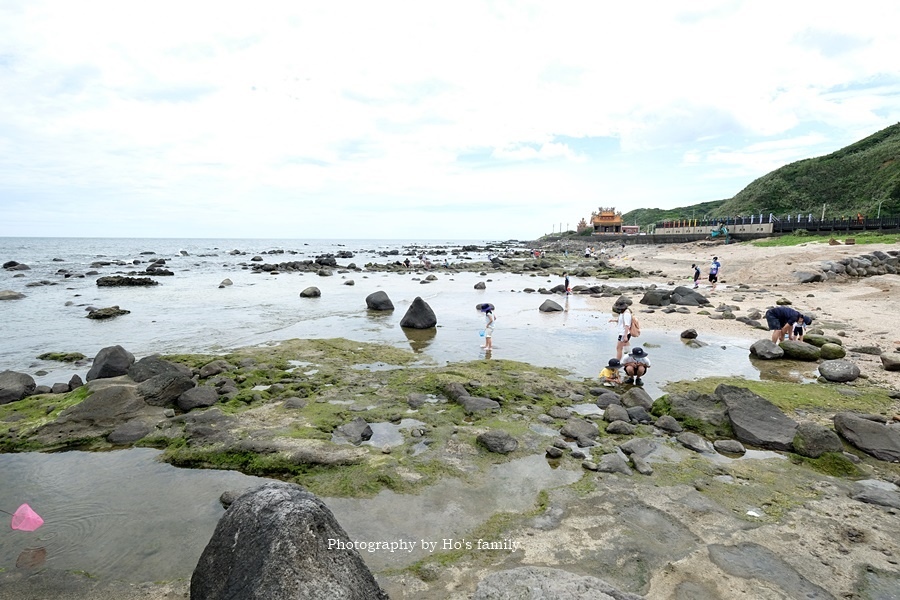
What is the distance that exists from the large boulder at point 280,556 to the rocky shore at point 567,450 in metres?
1.23

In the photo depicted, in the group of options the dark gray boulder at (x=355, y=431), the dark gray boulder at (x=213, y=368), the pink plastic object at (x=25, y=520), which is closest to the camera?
the pink plastic object at (x=25, y=520)

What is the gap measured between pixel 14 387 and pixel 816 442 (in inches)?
658

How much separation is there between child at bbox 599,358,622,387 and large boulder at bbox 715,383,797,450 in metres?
2.59

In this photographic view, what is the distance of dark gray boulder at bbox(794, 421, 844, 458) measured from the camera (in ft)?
23.8

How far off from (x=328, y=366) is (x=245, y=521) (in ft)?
32.0

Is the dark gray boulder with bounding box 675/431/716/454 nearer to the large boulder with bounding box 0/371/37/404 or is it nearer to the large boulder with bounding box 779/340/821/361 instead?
the large boulder with bounding box 779/340/821/361

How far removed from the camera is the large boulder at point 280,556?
11.2 feet

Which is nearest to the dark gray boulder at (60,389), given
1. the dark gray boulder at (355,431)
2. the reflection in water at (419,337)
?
the dark gray boulder at (355,431)

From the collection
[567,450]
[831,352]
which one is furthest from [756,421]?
[831,352]

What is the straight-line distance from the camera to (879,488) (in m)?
6.27

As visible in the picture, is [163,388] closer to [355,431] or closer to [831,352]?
[355,431]

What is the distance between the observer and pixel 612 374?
1133cm

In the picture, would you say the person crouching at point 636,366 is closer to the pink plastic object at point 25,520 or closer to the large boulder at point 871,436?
the large boulder at point 871,436

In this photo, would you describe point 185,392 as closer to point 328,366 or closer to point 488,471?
point 328,366
